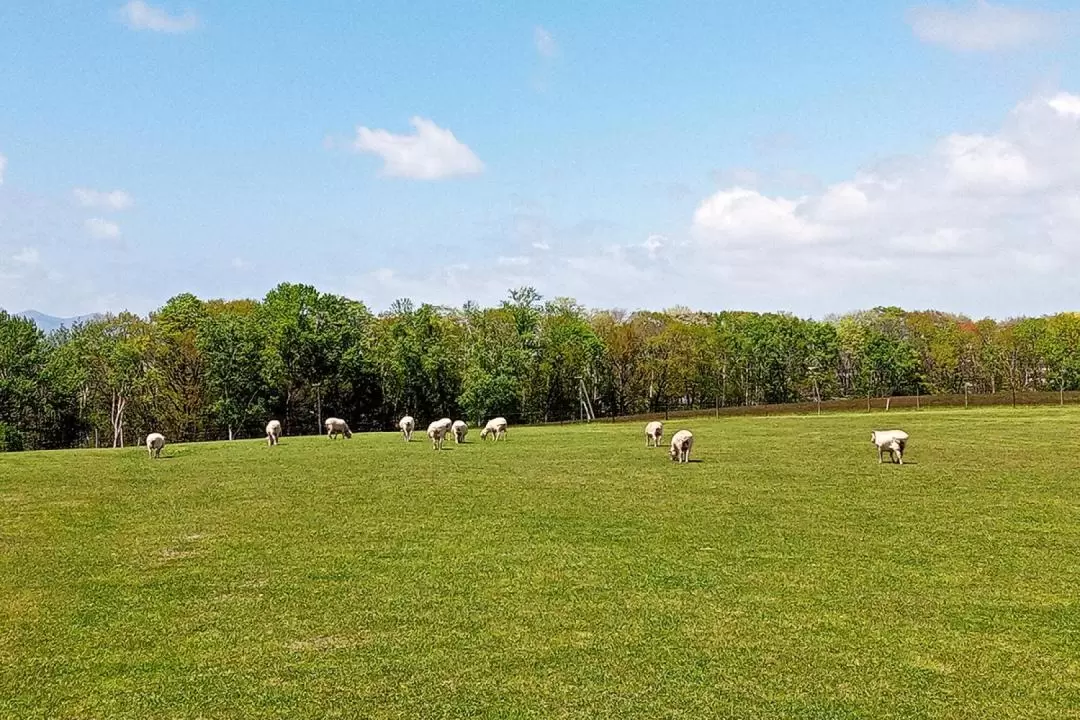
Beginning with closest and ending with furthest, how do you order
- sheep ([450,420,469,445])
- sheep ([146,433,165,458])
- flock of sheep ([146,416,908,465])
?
flock of sheep ([146,416,908,465]), sheep ([146,433,165,458]), sheep ([450,420,469,445])

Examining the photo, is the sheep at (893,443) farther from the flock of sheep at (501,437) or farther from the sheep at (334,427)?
the sheep at (334,427)

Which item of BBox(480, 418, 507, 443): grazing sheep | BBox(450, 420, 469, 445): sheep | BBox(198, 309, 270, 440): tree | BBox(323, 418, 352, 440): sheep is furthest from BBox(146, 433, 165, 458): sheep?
BBox(198, 309, 270, 440): tree

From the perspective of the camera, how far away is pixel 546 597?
548 inches

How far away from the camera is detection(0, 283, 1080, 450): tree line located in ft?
258

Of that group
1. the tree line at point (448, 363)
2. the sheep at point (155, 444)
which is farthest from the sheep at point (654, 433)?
the tree line at point (448, 363)

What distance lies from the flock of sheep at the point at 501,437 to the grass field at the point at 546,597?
409cm

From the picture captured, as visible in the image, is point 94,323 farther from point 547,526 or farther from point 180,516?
point 547,526

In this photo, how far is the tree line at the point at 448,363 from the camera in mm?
78562

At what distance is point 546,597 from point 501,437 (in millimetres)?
34696

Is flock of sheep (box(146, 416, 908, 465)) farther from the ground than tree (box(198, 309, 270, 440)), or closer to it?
closer to it

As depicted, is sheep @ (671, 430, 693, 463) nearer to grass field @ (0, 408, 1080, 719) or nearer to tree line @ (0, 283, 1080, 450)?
grass field @ (0, 408, 1080, 719)

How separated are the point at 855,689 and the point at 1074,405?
254 feet

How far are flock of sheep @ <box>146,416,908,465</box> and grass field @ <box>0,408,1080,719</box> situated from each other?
409cm


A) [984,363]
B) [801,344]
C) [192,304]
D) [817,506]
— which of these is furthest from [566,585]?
[984,363]
